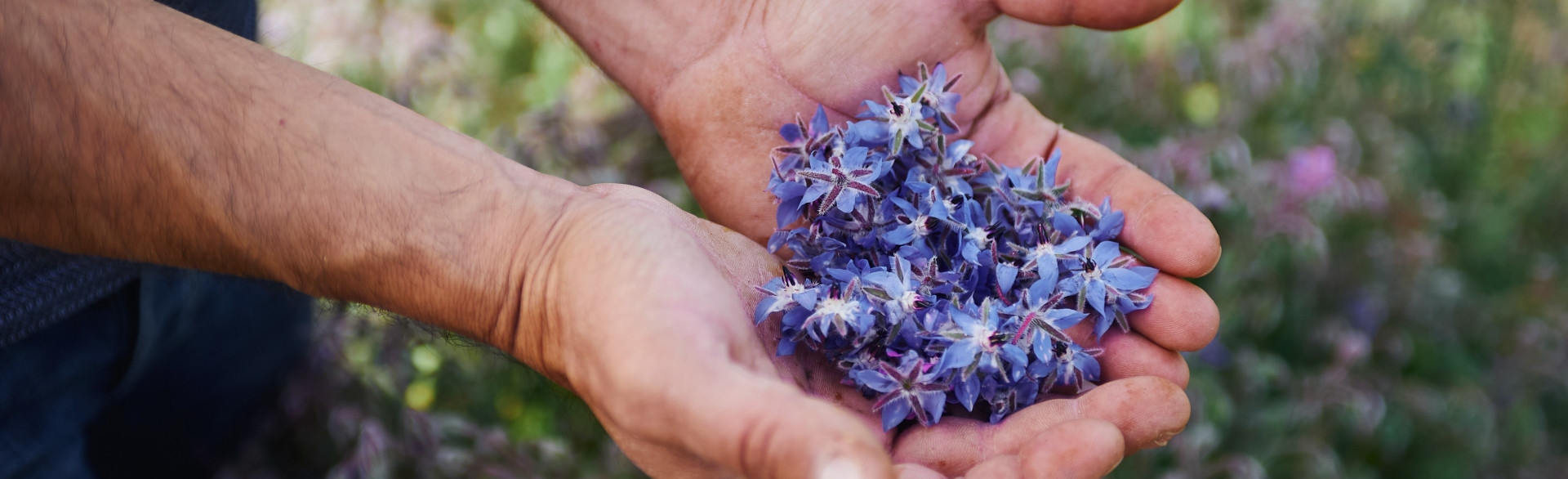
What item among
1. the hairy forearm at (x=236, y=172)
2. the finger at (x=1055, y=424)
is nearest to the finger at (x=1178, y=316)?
the finger at (x=1055, y=424)

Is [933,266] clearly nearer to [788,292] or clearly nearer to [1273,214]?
[788,292]

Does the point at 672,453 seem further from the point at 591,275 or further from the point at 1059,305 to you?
the point at 1059,305

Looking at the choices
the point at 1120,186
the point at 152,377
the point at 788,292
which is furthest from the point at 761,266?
the point at 152,377

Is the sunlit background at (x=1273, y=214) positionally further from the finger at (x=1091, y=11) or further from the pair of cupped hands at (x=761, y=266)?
the finger at (x=1091, y=11)

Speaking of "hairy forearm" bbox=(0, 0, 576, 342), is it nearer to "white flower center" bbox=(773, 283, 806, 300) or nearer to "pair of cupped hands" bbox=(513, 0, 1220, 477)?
"pair of cupped hands" bbox=(513, 0, 1220, 477)

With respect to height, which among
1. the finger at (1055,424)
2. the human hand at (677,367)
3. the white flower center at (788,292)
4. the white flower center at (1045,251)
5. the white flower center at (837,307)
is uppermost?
the human hand at (677,367)

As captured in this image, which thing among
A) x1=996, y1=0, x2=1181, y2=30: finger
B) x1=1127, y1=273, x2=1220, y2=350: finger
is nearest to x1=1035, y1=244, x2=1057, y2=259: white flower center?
x1=1127, y1=273, x2=1220, y2=350: finger
